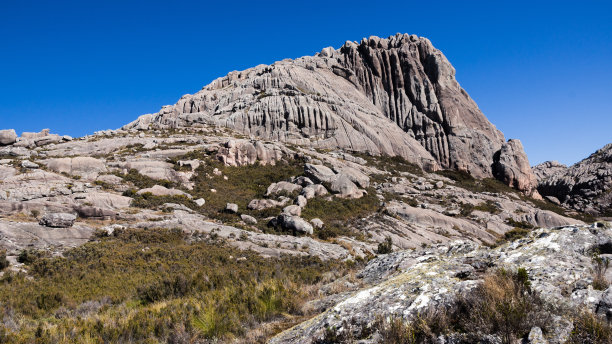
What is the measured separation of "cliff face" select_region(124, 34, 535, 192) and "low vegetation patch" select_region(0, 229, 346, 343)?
181ft

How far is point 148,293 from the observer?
11.8 m

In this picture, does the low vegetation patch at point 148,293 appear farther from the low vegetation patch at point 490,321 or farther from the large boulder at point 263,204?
the large boulder at point 263,204

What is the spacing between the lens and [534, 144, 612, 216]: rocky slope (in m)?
65.2

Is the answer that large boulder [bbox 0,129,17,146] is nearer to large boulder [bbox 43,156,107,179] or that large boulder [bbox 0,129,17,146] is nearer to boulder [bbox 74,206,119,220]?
large boulder [bbox 43,156,107,179]

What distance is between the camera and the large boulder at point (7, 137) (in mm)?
51156

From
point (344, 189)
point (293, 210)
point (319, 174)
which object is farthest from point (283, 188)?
point (344, 189)

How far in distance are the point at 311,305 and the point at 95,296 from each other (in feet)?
39.6

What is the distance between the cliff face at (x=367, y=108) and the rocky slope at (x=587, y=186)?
9.13 metres

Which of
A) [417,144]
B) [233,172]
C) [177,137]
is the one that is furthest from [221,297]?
[417,144]

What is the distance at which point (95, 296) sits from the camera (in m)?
13.6

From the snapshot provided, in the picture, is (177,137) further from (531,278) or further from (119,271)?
(531,278)

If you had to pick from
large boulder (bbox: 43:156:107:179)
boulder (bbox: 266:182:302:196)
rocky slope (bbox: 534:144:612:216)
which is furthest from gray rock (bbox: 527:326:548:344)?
rocky slope (bbox: 534:144:612:216)

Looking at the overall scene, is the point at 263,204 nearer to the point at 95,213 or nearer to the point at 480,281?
the point at 95,213

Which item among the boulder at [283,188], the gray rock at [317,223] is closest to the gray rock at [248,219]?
the gray rock at [317,223]
